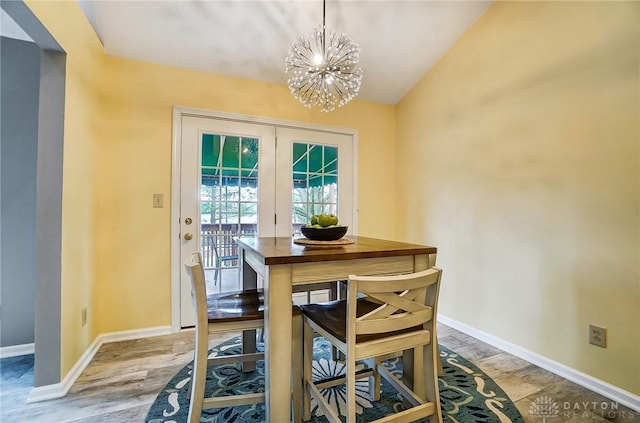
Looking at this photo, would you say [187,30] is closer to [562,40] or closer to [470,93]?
[470,93]

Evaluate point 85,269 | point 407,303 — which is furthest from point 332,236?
point 85,269

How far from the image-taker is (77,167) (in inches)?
73.6

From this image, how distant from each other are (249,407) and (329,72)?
6.48ft

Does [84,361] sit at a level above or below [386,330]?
below

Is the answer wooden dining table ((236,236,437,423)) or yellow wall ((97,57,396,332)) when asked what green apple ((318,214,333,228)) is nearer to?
wooden dining table ((236,236,437,423))

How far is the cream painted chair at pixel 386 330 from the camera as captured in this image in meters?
1.03

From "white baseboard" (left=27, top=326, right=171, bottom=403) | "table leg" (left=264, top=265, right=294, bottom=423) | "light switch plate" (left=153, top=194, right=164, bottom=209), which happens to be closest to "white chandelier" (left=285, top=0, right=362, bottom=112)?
"table leg" (left=264, top=265, right=294, bottom=423)

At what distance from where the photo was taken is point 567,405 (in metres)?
1.56

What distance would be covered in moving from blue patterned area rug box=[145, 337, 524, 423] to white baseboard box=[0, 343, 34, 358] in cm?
121

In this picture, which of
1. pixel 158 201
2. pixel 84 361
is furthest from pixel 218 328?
pixel 158 201

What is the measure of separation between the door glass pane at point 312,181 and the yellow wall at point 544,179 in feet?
3.40

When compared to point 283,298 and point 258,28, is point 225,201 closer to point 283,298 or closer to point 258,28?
point 258,28

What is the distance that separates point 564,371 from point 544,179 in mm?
1230

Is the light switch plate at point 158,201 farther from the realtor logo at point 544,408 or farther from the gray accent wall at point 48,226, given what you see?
the realtor logo at point 544,408
